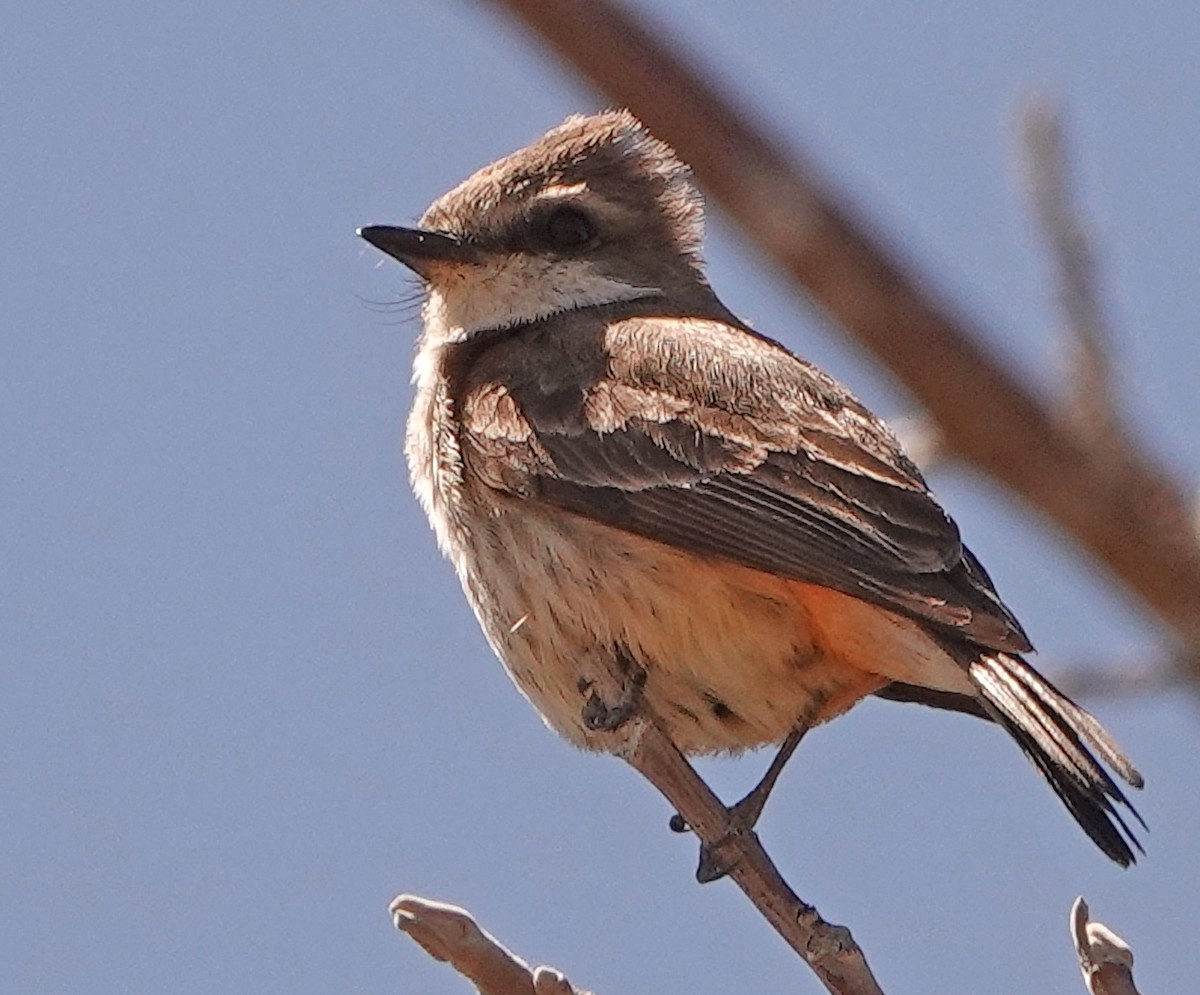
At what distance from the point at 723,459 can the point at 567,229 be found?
4.59 ft

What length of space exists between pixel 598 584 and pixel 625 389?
933 mm

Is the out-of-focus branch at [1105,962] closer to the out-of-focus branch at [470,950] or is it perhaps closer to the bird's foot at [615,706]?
the out-of-focus branch at [470,950]

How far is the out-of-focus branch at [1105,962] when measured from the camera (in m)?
3.10

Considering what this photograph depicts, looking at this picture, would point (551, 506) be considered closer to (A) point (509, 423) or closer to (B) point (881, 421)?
(A) point (509, 423)

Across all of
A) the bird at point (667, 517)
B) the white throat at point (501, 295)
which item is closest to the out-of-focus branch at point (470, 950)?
the bird at point (667, 517)

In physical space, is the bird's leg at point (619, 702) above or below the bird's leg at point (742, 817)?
above

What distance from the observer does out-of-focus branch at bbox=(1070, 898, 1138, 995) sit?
3104 millimetres

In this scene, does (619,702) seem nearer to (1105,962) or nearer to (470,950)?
(470,950)

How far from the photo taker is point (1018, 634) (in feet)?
16.0

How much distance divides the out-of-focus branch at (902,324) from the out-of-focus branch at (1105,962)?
6.03 feet

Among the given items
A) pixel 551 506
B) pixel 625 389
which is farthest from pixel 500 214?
pixel 551 506

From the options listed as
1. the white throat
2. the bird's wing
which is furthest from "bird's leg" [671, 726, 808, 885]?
the white throat

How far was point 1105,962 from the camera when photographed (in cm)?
312

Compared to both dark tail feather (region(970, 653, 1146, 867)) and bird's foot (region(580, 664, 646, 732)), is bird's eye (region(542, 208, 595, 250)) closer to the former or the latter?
bird's foot (region(580, 664, 646, 732))
